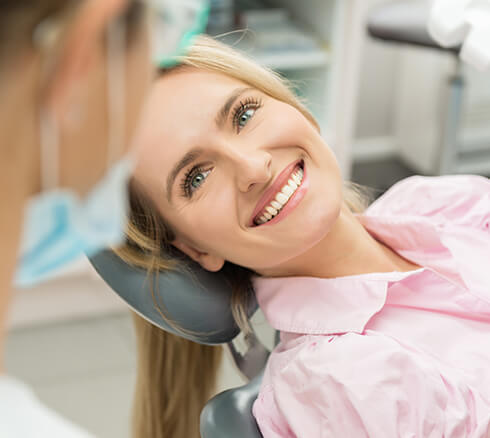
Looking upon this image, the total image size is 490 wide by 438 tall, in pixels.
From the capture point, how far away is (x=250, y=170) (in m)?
0.94

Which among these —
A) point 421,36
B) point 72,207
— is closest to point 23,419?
point 72,207

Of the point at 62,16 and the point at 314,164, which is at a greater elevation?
the point at 62,16

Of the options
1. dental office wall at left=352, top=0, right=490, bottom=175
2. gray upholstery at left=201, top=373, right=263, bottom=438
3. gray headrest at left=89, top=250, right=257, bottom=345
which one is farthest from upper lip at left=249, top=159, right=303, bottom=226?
dental office wall at left=352, top=0, right=490, bottom=175

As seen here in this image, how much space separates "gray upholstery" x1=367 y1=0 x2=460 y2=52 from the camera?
6.63 ft

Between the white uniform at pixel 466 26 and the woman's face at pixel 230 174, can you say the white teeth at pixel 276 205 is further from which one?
the white uniform at pixel 466 26

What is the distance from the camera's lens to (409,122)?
3172 millimetres

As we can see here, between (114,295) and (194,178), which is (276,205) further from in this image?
(114,295)

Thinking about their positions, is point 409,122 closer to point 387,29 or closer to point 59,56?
point 387,29

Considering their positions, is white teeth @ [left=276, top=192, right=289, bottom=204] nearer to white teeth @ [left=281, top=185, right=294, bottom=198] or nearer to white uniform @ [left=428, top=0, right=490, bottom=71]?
white teeth @ [left=281, top=185, right=294, bottom=198]

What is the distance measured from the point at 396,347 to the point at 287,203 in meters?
0.22

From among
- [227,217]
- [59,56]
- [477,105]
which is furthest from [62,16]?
[477,105]

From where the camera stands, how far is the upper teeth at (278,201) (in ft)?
3.23

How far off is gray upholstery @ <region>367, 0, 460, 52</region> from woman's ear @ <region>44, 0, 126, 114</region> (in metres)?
1.73

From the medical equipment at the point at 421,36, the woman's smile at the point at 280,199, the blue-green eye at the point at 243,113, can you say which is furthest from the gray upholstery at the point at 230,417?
the medical equipment at the point at 421,36
